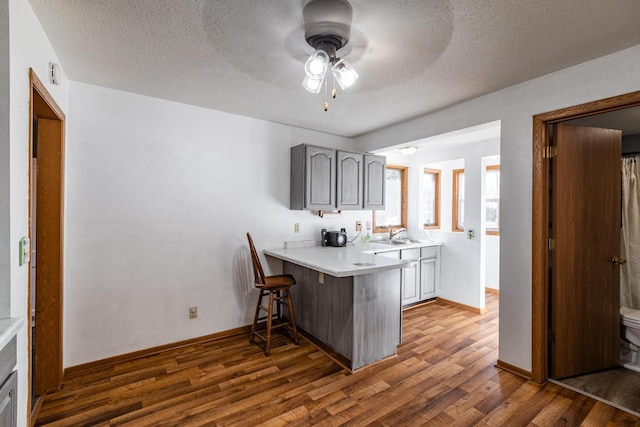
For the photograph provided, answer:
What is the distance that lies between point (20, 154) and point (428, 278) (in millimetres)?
4184

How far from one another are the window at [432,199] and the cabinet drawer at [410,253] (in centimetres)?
102

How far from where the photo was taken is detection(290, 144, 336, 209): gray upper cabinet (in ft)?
10.9

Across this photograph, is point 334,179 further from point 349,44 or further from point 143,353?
point 143,353

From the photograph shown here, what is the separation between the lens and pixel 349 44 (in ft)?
5.89

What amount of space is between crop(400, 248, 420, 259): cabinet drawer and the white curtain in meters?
1.95

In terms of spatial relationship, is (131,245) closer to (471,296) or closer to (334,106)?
(334,106)

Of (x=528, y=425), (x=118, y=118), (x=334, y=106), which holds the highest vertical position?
(x=334, y=106)

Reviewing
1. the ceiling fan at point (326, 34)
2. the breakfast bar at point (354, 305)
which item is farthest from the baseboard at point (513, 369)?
the ceiling fan at point (326, 34)

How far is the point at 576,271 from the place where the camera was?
2367mm

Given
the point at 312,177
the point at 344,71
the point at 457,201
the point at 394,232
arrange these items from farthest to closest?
1. the point at 457,201
2. the point at 394,232
3. the point at 312,177
4. the point at 344,71

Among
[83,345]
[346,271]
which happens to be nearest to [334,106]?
[346,271]

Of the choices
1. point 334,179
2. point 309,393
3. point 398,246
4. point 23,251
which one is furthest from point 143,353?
point 398,246

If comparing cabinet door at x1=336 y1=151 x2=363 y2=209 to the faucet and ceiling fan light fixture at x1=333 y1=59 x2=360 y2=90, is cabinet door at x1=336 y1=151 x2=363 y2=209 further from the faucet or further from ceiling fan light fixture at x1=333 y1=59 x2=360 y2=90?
ceiling fan light fixture at x1=333 y1=59 x2=360 y2=90

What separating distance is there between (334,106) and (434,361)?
246cm
